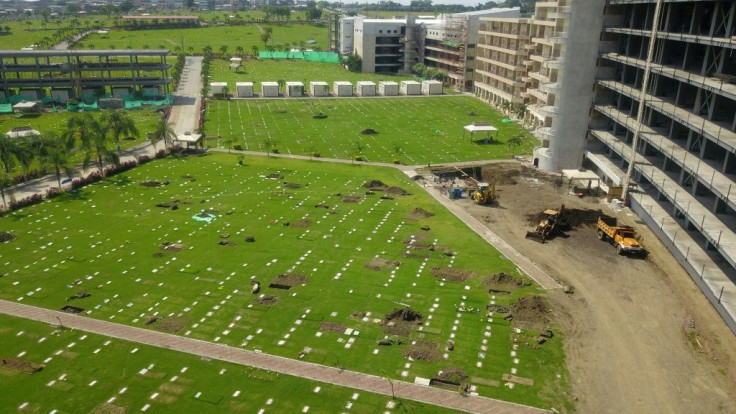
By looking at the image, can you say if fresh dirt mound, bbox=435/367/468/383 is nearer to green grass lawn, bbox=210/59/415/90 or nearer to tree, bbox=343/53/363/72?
green grass lawn, bbox=210/59/415/90

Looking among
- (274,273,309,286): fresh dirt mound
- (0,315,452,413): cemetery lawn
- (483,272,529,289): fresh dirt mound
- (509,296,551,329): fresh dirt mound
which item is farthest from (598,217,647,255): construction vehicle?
(274,273,309,286): fresh dirt mound

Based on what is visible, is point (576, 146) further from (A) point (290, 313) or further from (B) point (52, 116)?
(B) point (52, 116)

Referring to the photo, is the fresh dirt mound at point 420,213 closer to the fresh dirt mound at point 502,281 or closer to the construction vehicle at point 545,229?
the construction vehicle at point 545,229

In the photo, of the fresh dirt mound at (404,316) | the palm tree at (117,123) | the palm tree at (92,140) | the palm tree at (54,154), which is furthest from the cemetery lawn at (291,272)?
the palm tree at (117,123)

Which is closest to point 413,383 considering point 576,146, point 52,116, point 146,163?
point 576,146

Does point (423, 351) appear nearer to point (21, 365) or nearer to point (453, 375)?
point (453, 375)

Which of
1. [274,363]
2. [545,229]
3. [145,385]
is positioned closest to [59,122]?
[145,385]
